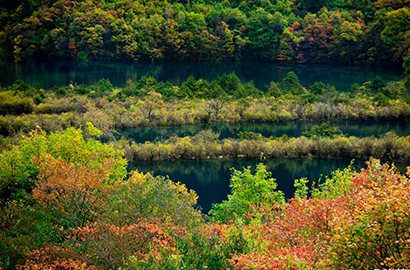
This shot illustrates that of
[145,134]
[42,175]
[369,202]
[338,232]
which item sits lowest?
[145,134]

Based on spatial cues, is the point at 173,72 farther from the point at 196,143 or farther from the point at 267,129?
the point at 196,143

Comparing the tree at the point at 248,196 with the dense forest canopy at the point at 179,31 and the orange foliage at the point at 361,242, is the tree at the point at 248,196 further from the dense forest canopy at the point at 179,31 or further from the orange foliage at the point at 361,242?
the dense forest canopy at the point at 179,31

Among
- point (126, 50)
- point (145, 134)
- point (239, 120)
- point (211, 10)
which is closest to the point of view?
point (145, 134)

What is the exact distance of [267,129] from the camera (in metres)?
46.8

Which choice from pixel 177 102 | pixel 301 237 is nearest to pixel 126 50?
pixel 177 102

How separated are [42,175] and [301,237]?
36.2 ft

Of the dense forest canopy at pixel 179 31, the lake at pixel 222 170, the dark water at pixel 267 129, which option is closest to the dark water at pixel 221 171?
the lake at pixel 222 170

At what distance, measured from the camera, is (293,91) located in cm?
5984

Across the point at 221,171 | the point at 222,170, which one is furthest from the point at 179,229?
the point at 222,170

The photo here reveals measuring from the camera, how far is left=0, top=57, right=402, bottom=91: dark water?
74.9 m

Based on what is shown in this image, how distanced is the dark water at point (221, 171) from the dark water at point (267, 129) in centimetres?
688

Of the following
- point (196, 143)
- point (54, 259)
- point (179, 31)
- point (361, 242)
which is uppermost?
point (361, 242)

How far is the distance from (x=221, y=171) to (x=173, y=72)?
53.3 meters

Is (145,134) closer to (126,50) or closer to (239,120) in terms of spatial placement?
(239,120)
